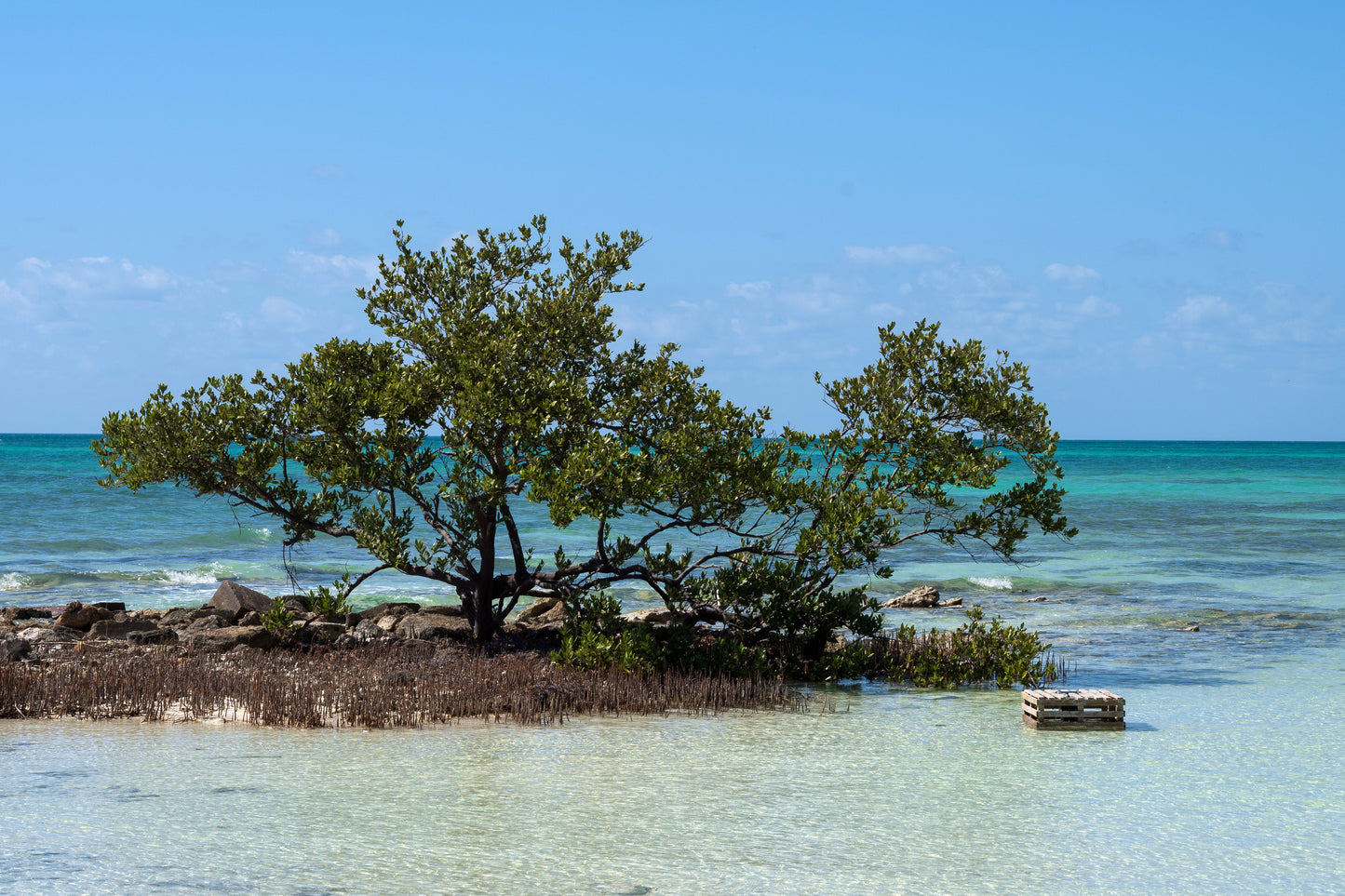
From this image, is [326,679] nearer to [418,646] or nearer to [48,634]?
[418,646]

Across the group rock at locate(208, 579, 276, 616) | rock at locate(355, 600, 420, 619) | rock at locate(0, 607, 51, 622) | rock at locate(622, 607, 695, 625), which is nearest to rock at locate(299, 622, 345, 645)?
rock at locate(355, 600, 420, 619)

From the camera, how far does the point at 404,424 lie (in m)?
16.6

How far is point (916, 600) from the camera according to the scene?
28.2 metres

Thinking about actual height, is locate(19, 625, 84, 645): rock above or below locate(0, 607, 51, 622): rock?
above

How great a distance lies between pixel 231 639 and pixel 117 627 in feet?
8.72

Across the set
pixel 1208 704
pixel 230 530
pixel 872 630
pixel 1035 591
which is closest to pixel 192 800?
pixel 872 630

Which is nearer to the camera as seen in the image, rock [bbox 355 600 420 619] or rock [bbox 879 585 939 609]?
rock [bbox 355 600 420 619]

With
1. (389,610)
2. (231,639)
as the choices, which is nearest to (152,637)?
(231,639)

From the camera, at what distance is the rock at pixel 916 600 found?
91.7 feet

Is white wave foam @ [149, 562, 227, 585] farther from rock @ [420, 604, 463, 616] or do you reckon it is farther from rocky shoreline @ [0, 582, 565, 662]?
rock @ [420, 604, 463, 616]

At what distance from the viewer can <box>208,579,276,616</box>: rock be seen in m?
22.0

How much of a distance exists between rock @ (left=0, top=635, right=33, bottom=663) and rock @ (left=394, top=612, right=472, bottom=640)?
5.17m


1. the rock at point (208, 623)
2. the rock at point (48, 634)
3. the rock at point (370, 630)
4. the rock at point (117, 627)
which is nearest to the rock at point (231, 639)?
the rock at point (208, 623)

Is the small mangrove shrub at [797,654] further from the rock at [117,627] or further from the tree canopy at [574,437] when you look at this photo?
the rock at [117,627]
